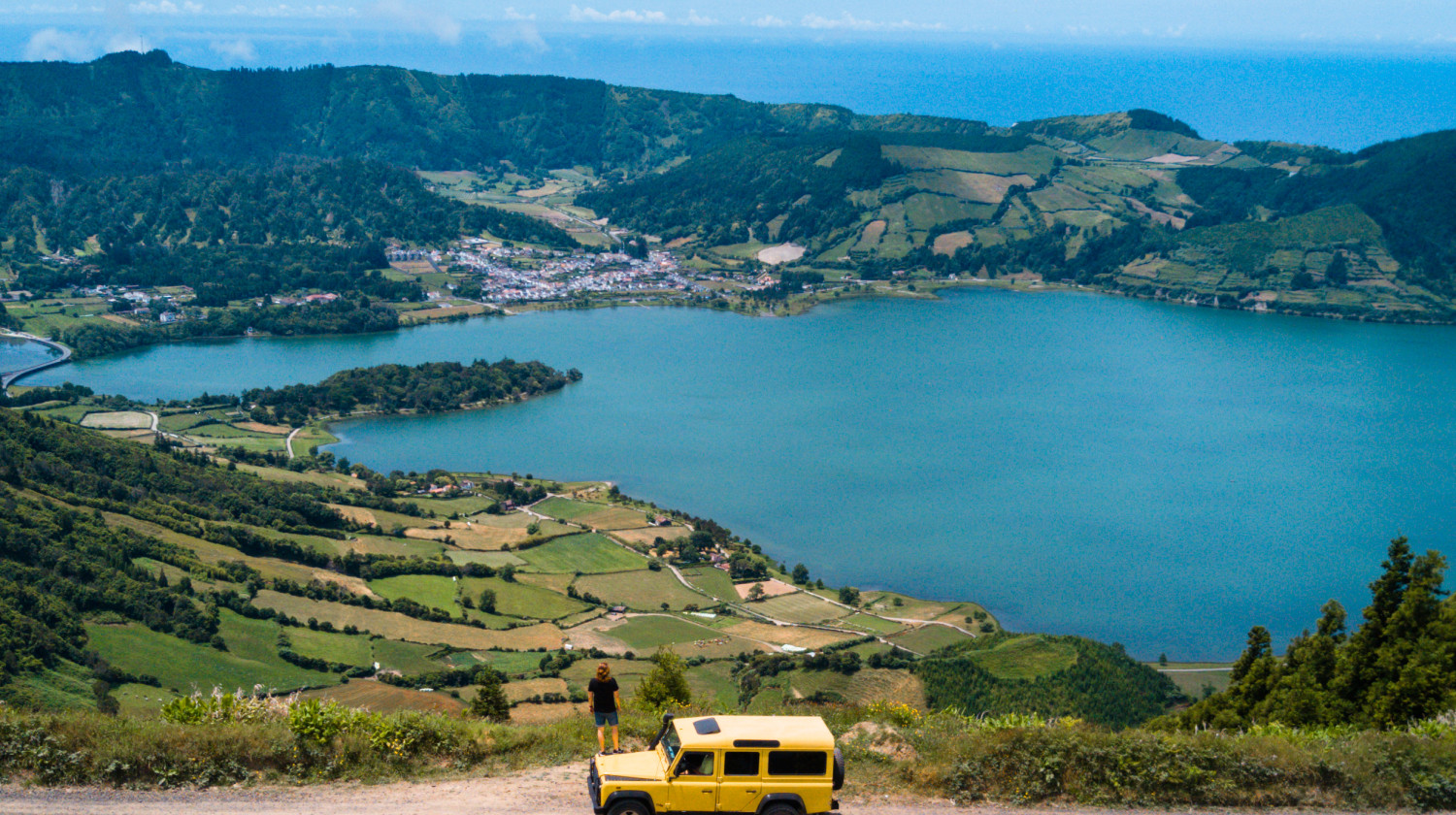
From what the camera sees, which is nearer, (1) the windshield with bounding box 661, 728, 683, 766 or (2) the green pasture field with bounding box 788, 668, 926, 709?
(1) the windshield with bounding box 661, 728, 683, 766

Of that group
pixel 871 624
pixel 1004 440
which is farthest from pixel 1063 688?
pixel 1004 440

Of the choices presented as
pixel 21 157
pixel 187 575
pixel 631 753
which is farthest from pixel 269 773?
pixel 21 157

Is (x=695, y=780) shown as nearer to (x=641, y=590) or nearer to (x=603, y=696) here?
(x=603, y=696)

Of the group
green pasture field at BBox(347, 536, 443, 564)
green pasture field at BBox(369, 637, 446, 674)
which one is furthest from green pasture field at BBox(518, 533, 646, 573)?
green pasture field at BBox(369, 637, 446, 674)

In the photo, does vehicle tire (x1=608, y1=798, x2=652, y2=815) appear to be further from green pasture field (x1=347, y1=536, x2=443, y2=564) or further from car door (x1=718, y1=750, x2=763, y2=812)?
green pasture field (x1=347, y1=536, x2=443, y2=564)

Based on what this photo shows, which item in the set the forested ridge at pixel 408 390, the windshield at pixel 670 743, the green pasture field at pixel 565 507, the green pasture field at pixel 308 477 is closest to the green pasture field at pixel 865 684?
the windshield at pixel 670 743

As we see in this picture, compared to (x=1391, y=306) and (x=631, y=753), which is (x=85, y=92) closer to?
(x=1391, y=306)

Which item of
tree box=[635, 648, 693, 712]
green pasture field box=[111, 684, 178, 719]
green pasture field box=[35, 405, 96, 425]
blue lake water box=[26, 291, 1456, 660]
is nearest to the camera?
tree box=[635, 648, 693, 712]

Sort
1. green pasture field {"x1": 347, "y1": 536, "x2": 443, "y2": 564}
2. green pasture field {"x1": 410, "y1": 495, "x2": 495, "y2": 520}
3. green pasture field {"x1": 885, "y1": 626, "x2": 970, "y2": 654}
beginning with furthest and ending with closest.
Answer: green pasture field {"x1": 410, "y1": 495, "x2": 495, "y2": 520}, green pasture field {"x1": 347, "y1": 536, "x2": 443, "y2": 564}, green pasture field {"x1": 885, "y1": 626, "x2": 970, "y2": 654}
